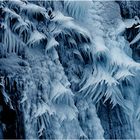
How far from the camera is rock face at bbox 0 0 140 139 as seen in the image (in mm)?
2727

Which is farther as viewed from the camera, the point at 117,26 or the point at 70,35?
the point at 117,26

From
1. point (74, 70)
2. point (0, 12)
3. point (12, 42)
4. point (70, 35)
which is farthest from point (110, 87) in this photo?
point (0, 12)

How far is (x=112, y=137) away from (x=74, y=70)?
0.63 metres

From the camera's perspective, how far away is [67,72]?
3068 mm

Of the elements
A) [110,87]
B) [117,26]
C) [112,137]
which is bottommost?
[112,137]

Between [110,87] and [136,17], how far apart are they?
86cm

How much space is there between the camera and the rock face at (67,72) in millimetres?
2727

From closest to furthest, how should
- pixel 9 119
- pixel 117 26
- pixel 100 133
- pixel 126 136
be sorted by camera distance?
pixel 9 119
pixel 100 133
pixel 126 136
pixel 117 26

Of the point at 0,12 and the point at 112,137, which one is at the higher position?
the point at 0,12

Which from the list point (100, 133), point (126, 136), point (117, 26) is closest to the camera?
point (100, 133)

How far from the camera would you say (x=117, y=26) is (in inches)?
134

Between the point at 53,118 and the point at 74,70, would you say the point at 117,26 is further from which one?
the point at 53,118

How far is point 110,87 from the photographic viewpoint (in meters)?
3.03

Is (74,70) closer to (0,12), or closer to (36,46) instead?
(36,46)
